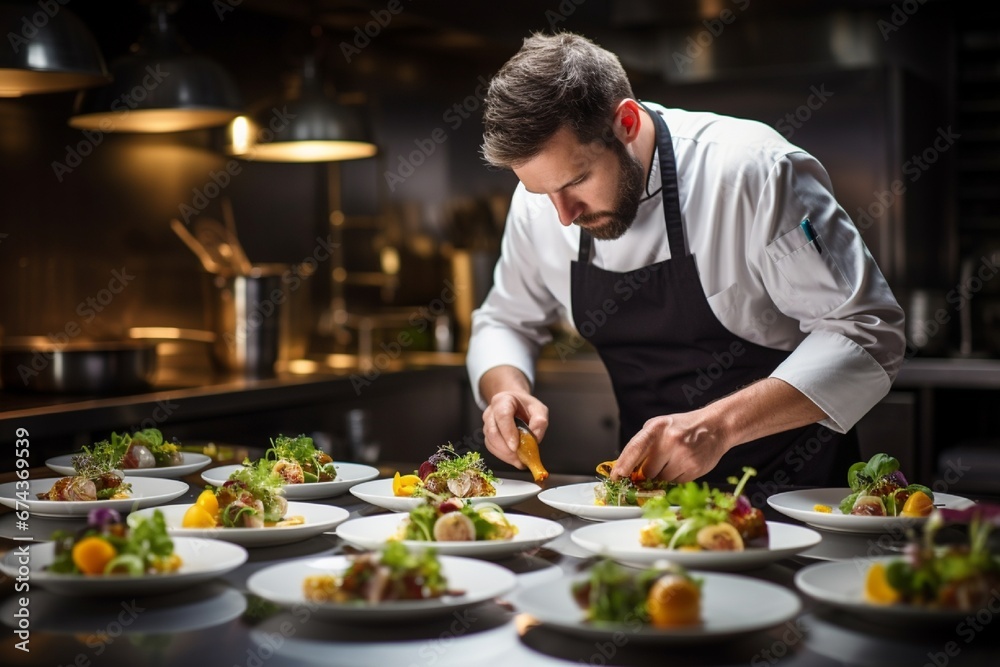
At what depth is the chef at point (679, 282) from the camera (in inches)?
74.2

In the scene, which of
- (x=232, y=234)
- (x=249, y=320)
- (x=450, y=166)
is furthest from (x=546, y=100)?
(x=450, y=166)

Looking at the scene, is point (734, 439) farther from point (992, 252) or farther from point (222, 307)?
point (992, 252)

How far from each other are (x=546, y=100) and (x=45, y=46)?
39.4 inches

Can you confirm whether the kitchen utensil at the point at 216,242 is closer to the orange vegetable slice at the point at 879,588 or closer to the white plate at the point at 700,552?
the white plate at the point at 700,552

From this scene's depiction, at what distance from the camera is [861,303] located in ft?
6.39

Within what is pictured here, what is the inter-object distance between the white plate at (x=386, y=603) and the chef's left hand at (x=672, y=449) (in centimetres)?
45

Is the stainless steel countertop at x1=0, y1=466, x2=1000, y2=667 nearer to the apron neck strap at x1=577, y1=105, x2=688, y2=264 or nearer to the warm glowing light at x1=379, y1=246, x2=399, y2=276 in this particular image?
the apron neck strap at x1=577, y1=105, x2=688, y2=264

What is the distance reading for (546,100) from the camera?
75.8 inches

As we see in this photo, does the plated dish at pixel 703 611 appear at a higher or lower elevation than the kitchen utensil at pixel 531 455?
lower

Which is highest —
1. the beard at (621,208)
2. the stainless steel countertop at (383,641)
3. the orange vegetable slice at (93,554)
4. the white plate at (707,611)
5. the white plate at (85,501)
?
the beard at (621,208)

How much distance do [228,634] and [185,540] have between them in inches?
11.2

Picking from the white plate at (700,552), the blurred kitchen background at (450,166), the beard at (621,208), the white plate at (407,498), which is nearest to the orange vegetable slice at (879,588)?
the white plate at (700,552)

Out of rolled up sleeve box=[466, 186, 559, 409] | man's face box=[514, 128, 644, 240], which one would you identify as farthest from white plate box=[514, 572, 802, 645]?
rolled up sleeve box=[466, 186, 559, 409]

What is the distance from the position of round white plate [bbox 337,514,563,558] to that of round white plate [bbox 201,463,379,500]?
299 millimetres
